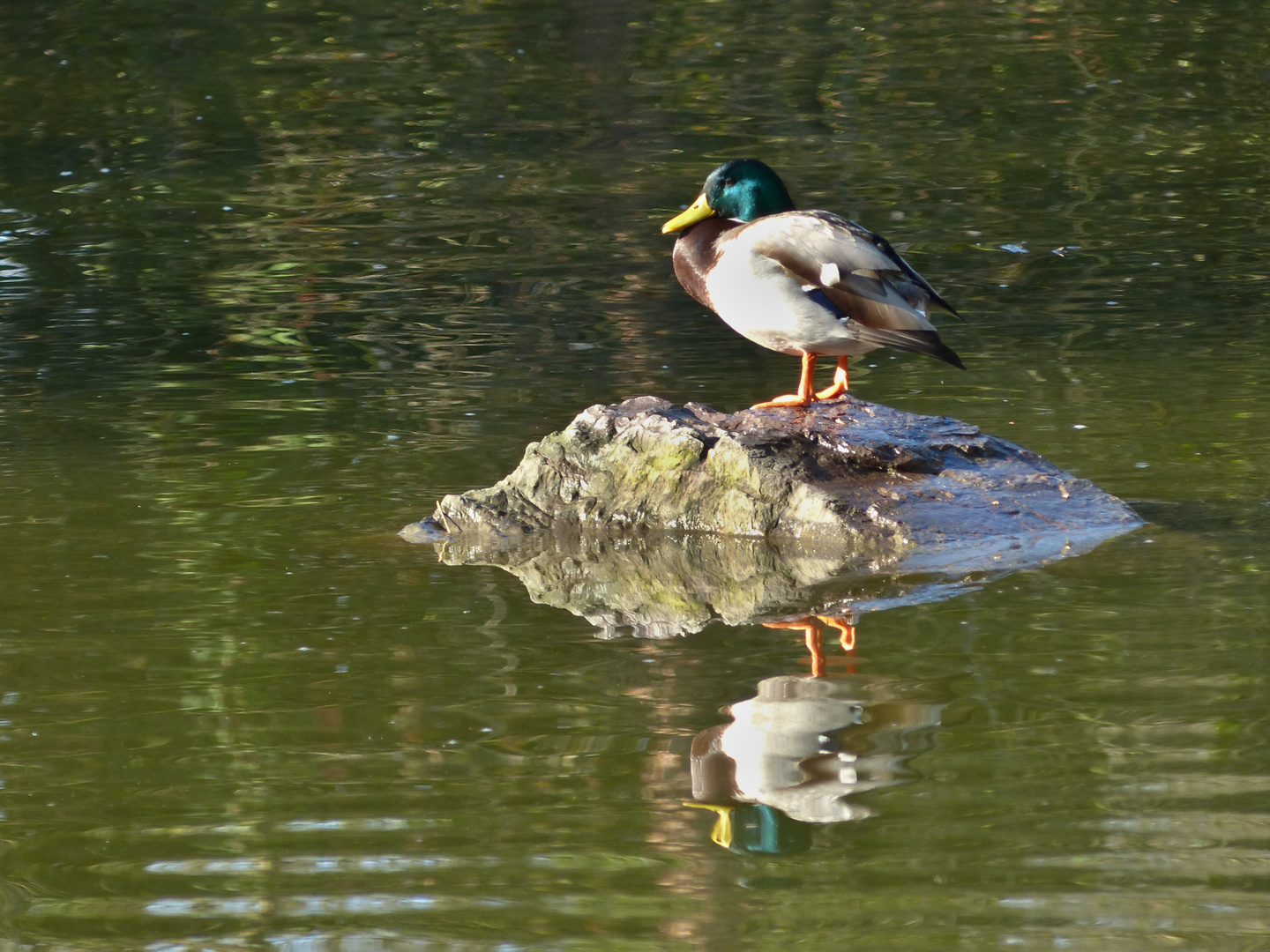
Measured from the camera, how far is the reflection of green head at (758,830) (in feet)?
13.0

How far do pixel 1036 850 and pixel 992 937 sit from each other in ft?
1.33

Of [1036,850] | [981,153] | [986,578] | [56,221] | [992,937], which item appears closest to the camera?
[992,937]

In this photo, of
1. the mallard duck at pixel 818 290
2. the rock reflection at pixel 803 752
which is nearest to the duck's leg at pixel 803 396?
the mallard duck at pixel 818 290

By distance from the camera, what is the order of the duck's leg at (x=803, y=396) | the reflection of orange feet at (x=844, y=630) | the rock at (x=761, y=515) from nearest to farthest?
the reflection of orange feet at (x=844, y=630)
the rock at (x=761, y=515)
the duck's leg at (x=803, y=396)

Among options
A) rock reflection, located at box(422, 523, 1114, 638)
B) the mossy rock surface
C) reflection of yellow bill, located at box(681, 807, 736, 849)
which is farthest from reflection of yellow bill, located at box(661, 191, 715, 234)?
reflection of yellow bill, located at box(681, 807, 736, 849)

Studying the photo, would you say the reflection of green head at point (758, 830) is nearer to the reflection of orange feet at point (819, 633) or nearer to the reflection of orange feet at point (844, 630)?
the reflection of orange feet at point (819, 633)

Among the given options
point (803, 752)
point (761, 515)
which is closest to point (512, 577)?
point (761, 515)

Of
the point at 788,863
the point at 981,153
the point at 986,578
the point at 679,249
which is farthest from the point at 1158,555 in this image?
the point at 981,153

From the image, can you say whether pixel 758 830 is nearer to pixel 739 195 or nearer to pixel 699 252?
pixel 699 252

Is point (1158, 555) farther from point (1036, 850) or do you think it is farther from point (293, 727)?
point (293, 727)

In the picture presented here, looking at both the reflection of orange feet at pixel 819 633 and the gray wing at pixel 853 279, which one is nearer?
the reflection of orange feet at pixel 819 633

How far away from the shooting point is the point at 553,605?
5867mm

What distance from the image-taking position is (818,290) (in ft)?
20.8

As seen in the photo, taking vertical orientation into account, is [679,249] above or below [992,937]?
above
